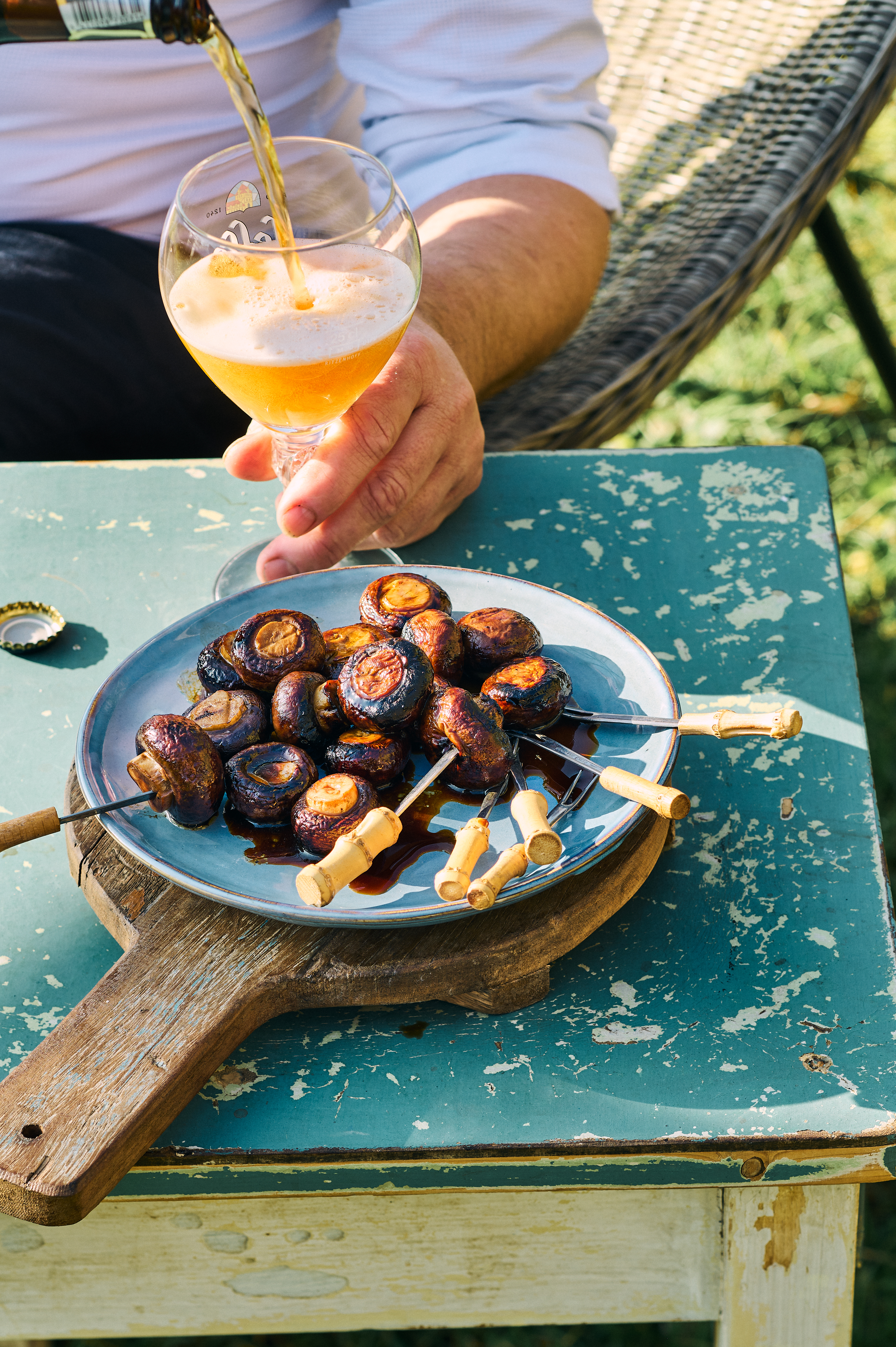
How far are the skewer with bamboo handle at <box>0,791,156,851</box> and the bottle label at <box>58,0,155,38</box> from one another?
0.45m

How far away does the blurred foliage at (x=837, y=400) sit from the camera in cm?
204

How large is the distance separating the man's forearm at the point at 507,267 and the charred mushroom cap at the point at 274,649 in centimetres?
58

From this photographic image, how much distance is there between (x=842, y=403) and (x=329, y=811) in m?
2.12

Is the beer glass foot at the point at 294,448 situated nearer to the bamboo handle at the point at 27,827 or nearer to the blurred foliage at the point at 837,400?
the bamboo handle at the point at 27,827

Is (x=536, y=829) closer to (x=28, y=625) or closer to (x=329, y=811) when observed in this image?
(x=329, y=811)

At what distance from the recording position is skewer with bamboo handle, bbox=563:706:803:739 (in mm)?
626

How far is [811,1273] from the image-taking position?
0.70 m

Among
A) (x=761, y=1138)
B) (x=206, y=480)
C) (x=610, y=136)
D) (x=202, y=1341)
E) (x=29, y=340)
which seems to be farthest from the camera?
(x=610, y=136)

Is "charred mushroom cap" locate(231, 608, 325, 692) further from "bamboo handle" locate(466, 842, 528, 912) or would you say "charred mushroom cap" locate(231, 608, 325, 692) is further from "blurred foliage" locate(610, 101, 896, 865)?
"blurred foliage" locate(610, 101, 896, 865)

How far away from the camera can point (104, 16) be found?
679mm

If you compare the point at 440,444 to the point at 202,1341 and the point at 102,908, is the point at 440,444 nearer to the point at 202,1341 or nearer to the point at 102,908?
the point at 102,908

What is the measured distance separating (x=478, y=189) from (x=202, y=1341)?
4.35 feet

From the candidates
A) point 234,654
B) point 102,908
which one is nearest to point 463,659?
point 234,654

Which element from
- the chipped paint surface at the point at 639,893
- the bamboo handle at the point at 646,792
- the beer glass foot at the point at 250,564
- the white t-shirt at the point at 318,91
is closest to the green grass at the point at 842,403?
the white t-shirt at the point at 318,91
